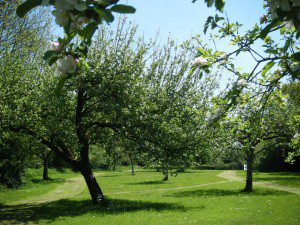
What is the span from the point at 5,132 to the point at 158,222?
757 centimetres

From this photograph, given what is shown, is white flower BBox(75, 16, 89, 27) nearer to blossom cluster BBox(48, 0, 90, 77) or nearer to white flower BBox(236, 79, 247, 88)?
blossom cluster BBox(48, 0, 90, 77)

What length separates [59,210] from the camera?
52.8 ft

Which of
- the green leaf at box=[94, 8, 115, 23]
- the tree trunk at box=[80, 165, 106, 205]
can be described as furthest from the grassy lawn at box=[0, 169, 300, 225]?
the green leaf at box=[94, 8, 115, 23]

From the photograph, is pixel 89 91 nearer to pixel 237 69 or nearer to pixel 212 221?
pixel 212 221

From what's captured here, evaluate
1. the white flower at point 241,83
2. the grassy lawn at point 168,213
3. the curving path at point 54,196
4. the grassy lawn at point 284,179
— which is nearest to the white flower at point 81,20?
the white flower at point 241,83

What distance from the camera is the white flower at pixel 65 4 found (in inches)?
67.1

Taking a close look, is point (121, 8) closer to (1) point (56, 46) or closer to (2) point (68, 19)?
(2) point (68, 19)

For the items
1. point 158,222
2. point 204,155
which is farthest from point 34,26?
point 158,222

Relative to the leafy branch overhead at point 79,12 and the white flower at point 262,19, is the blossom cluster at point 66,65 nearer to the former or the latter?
the leafy branch overhead at point 79,12

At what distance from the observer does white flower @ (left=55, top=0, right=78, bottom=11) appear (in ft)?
5.59

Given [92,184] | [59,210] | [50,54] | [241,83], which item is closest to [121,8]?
[50,54]

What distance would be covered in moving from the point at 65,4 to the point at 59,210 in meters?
15.9

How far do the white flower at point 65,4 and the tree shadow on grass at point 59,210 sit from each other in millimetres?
13445

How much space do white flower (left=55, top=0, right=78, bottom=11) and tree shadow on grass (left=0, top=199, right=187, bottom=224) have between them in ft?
44.1
